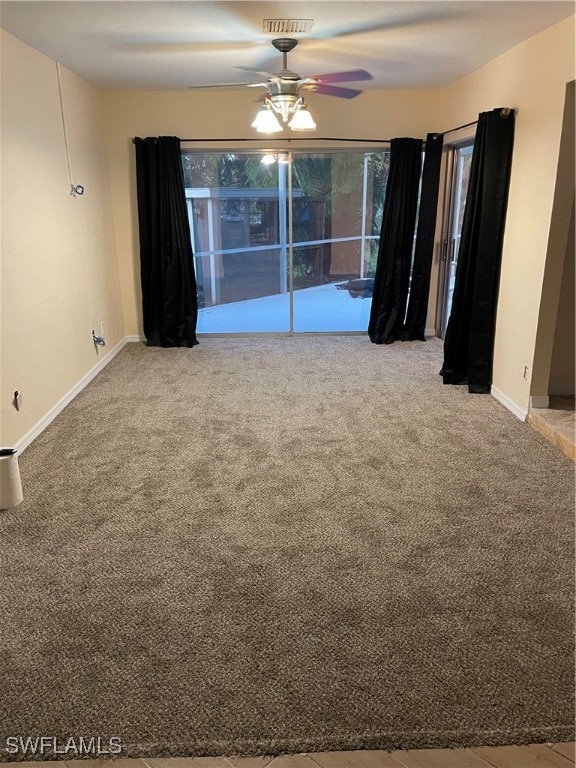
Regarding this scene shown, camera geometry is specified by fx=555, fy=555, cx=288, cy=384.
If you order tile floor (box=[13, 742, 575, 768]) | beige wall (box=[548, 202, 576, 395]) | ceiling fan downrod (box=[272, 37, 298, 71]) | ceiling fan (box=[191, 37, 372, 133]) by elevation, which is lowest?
tile floor (box=[13, 742, 575, 768])

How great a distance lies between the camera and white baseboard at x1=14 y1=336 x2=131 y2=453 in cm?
348

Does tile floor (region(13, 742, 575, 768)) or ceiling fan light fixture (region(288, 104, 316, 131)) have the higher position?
ceiling fan light fixture (region(288, 104, 316, 131))

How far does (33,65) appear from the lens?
367cm

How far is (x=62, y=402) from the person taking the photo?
4117 millimetres

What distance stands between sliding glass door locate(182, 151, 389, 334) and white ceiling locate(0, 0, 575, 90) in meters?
1.27

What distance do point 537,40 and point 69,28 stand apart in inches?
111

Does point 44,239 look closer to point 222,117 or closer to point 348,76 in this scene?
point 222,117

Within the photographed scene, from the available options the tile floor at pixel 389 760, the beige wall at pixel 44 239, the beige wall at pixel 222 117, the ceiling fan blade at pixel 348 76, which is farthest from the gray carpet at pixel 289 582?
the beige wall at pixel 222 117

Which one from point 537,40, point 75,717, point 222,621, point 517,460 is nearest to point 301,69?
point 537,40

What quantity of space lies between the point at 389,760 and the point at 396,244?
15.8 feet

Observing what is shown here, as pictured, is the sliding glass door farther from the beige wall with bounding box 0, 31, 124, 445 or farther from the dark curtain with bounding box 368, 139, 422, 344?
the beige wall with bounding box 0, 31, 124, 445

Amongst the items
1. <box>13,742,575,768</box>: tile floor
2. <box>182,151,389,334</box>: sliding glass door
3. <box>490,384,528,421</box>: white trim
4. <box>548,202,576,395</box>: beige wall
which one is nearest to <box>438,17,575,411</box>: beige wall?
<box>490,384,528,421</box>: white trim

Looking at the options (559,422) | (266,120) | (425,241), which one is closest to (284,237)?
(425,241)

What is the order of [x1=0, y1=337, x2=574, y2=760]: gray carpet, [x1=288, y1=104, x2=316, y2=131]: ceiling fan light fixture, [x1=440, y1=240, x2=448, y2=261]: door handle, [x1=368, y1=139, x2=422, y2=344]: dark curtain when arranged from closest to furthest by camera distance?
[x1=0, y1=337, x2=574, y2=760]: gray carpet < [x1=288, y1=104, x2=316, y2=131]: ceiling fan light fixture < [x1=368, y1=139, x2=422, y2=344]: dark curtain < [x1=440, y1=240, x2=448, y2=261]: door handle
